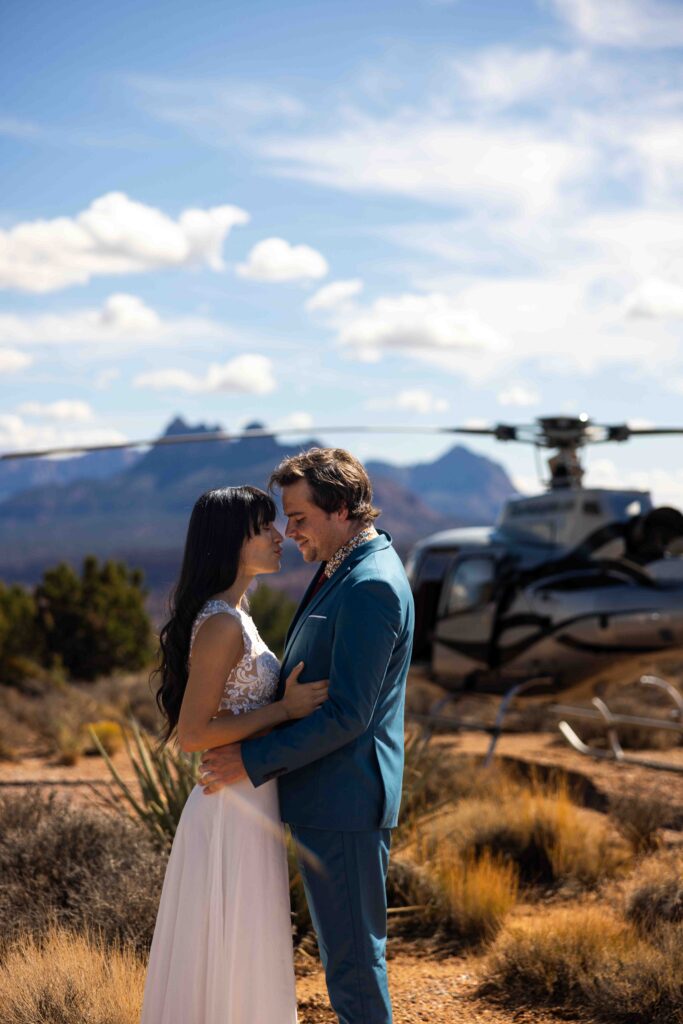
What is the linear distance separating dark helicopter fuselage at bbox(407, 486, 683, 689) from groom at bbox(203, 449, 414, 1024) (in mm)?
6471

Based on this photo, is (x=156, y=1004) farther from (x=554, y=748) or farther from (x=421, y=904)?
(x=554, y=748)

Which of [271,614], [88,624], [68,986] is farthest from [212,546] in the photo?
[271,614]

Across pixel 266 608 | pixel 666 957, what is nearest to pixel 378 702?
pixel 666 957

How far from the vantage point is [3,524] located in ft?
599

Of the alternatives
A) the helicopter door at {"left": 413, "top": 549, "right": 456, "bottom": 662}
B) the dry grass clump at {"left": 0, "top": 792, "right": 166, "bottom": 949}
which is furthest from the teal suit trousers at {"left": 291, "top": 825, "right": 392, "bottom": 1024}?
the helicopter door at {"left": 413, "top": 549, "right": 456, "bottom": 662}

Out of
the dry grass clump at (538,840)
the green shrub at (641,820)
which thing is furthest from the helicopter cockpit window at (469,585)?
the dry grass clump at (538,840)

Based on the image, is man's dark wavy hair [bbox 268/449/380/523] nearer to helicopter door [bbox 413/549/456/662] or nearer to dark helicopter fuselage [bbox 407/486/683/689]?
dark helicopter fuselage [bbox 407/486/683/689]

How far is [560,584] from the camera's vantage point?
380 inches

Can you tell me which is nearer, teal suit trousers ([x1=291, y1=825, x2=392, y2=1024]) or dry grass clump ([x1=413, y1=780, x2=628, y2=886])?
teal suit trousers ([x1=291, y1=825, x2=392, y2=1024])

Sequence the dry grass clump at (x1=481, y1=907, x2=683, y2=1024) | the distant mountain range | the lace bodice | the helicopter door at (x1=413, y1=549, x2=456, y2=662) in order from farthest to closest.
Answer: the distant mountain range, the helicopter door at (x1=413, y1=549, x2=456, y2=662), the dry grass clump at (x1=481, y1=907, x2=683, y2=1024), the lace bodice

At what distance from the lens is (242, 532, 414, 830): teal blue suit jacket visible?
3.03m

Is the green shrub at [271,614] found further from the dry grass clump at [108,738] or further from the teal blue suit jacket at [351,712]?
the teal blue suit jacket at [351,712]

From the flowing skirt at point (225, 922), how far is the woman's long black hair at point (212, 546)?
0.54 m

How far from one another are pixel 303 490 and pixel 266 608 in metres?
21.8
